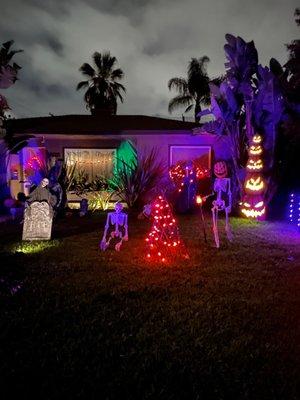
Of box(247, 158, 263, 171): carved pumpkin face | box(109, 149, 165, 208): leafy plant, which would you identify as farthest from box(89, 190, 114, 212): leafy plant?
box(247, 158, 263, 171): carved pumpkin face

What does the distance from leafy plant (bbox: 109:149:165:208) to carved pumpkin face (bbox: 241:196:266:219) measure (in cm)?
329

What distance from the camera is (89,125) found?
54.0 feet

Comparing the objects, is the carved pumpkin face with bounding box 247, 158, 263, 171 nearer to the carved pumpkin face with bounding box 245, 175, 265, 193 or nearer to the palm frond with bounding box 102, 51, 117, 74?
the carved pumpkin face with bounding box 245, 175, 265, 193

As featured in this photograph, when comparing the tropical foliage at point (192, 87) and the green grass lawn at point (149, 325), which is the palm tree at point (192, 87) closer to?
the tropical foliage at point (192, 87)

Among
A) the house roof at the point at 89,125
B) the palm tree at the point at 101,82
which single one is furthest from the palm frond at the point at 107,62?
the house roof at the point at 89,125

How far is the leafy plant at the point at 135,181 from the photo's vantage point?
47.8ft

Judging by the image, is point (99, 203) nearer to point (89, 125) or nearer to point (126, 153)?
point (126, 153)

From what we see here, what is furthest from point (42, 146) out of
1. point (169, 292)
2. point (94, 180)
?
point (169, 292)

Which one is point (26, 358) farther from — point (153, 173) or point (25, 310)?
point (153, 173)

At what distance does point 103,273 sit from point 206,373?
324cm

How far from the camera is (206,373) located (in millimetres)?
3635

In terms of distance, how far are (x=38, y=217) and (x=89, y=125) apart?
7.95 meters

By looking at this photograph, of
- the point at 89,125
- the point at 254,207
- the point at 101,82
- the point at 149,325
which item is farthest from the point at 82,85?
the point at 149,325

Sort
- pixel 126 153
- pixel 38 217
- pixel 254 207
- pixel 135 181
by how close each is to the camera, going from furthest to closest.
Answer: pixel 126 153 < pixel 135 181 < pixel 254 207 < pixel 38 217
